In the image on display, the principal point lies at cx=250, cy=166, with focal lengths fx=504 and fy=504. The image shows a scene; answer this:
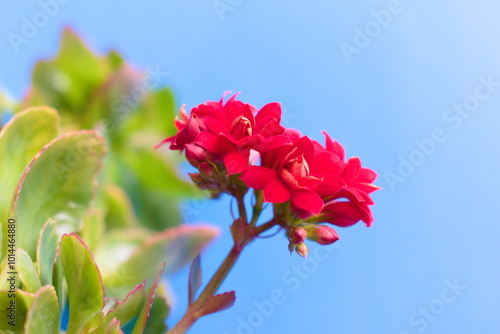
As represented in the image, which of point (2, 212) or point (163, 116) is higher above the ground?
point (163, 116)

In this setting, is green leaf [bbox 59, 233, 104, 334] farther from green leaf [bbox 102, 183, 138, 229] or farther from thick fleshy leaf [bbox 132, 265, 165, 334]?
green leaf [bbox 102, 183, 138, 229]

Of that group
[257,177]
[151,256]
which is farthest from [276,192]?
[151,256]

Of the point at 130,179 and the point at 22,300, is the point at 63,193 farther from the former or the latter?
the point at 130,179

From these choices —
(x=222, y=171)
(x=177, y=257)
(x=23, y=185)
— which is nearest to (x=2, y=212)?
(x=23, y=185)

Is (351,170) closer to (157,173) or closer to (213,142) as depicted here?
(213,142)

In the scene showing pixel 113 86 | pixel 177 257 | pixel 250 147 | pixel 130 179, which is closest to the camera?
pixel 250 147
